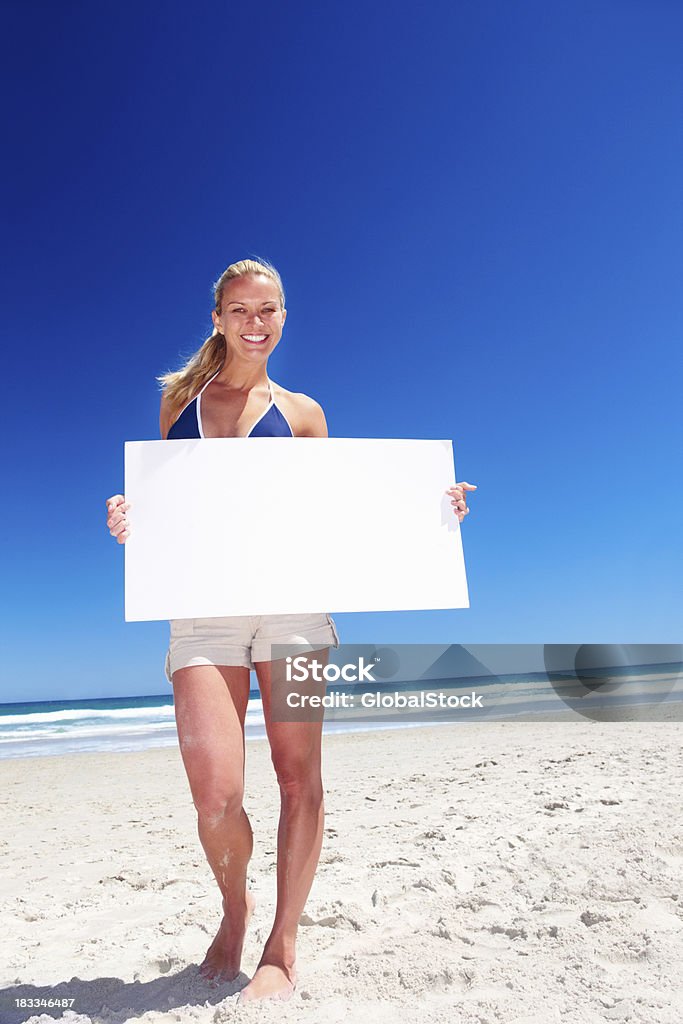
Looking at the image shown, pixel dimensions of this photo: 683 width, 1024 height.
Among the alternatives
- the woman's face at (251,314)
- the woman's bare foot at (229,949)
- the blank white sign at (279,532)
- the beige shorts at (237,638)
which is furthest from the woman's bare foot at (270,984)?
the woman's face at (251,314)

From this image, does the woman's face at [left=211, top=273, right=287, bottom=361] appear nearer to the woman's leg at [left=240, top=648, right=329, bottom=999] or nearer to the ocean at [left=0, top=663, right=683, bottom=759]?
the woman's leg at [left=240, top=648, right=329, bottom=999]

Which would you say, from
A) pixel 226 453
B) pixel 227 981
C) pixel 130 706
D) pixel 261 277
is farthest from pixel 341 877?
pixel 130 706

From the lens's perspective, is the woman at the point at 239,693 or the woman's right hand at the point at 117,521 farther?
the woman's right hand at the point at 117,521

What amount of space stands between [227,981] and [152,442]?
1.68m

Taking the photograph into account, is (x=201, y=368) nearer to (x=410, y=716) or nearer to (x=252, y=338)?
(x=252, y=338)

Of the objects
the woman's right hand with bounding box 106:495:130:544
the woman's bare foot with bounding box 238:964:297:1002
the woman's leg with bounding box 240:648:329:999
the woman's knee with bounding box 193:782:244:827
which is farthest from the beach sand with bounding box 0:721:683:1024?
the woman's right hand with bounding box 106:495:130:544

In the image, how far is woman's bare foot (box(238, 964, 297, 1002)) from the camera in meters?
1.88

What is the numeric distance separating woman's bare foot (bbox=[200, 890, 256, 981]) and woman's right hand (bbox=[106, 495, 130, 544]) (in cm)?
119

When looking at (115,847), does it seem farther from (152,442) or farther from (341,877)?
(152,442)

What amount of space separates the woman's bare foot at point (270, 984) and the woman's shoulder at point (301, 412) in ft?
5.35

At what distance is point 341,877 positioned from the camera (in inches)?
126

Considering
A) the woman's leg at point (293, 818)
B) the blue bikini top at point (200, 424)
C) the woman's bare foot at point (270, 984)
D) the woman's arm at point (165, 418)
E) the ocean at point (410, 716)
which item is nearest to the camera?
the woman's bare foot at point (270, 984)

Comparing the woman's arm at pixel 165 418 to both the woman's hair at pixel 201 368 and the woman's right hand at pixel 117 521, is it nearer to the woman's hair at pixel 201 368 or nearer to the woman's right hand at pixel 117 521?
the woman's hair at pixel 201 368

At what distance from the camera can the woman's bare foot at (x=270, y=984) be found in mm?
1885
